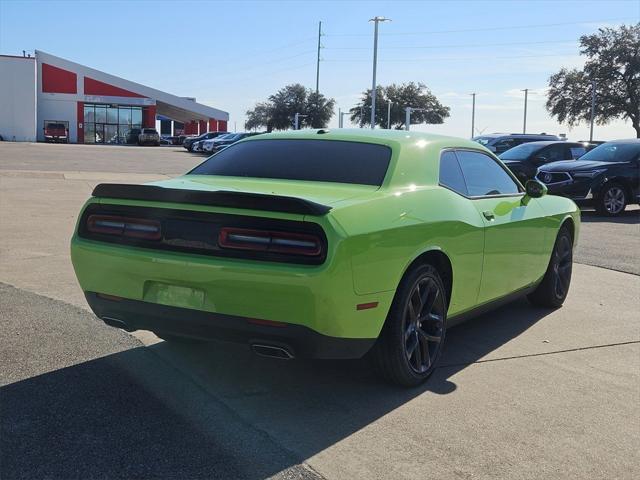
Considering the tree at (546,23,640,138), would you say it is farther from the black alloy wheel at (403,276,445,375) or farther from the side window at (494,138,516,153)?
the black alloy wheel at (403,276,445,375)

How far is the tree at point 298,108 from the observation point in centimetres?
8638

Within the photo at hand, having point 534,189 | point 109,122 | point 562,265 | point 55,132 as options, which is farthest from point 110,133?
point 534,189

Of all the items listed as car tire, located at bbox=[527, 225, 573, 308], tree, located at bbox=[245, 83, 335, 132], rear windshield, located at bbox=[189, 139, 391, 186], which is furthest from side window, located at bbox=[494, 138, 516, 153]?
tree, located at bbox=[245, 83, 335, 132]

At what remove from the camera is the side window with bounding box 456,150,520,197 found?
5.24 m

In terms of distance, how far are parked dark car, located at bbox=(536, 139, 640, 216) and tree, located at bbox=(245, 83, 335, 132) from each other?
71.0 metres

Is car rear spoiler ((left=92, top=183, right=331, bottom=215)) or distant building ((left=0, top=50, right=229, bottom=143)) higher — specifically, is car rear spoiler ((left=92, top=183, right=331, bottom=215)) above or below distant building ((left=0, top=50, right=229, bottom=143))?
below

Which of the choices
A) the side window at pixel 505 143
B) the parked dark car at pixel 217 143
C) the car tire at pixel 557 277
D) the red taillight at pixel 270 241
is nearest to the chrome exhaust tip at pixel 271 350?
the red taillight at pixel 270 241

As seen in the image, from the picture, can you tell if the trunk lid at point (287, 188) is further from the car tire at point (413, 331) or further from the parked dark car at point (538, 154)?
the parked dark car at point (538, 154)

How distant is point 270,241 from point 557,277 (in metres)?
3.77

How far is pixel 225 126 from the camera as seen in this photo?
273ft

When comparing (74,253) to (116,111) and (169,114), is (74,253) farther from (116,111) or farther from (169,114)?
(169,114)

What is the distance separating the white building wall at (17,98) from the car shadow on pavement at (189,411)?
202 feet

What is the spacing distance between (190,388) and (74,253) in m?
1.07

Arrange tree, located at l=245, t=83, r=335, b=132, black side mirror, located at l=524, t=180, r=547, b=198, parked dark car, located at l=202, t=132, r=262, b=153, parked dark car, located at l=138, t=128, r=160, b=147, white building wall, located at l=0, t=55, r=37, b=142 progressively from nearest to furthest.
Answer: black side mirror, located at l=524, t=180, r=547, b=198
parked dark car, located at l=202, t=132, r=262, b=153
white building wall, located at l=0, t=55, r=37, b=142
parked dark car, located at l=138, t=128, r=160, b=147
tree, located at l=245, t=83, r=335, b=132
